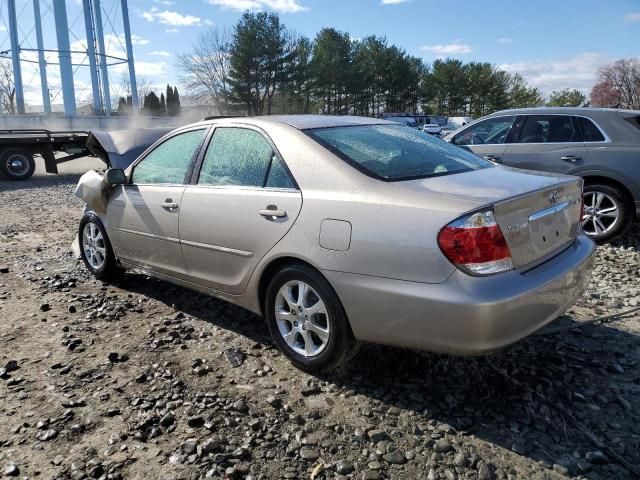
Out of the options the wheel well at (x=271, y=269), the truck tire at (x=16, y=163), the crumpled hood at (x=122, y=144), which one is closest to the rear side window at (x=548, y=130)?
the wheel well at (x=271, y=269)

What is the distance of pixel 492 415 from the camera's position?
8.93 feet

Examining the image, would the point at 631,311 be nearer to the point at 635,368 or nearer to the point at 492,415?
the point at 635,368

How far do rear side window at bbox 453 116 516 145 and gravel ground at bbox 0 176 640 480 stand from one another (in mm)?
3241

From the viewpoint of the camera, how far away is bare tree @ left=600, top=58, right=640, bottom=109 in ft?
145

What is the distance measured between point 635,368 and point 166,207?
3.33 metres

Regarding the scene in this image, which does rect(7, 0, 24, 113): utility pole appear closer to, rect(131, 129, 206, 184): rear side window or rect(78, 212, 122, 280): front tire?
rect(78, 212, 122, 280): front tire

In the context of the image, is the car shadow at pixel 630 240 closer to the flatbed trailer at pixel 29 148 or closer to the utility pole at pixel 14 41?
the flatbed trailer at pixel 29 148

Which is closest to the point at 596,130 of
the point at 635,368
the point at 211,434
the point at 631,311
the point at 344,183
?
the point at 631,311

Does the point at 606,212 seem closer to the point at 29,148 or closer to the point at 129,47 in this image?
the point at 29,148

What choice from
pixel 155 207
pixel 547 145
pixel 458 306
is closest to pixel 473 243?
pixel 458 306

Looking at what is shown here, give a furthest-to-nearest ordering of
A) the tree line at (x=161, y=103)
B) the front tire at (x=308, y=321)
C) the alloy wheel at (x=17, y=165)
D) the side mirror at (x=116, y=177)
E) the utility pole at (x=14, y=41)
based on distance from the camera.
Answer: the tree line at (x=161, y=103), the utility pole at (x=14, y=41), the alloy wheel at (x=17, y=165), the side mirror at (x=116, y=177), the front tire at (x=308, y=321)

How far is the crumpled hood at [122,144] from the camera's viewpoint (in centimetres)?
942

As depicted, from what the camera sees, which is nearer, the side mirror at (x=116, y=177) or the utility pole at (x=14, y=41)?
the side mirror at (x=116, y=177)

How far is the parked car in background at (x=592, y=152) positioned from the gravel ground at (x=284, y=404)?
7.06 feet
